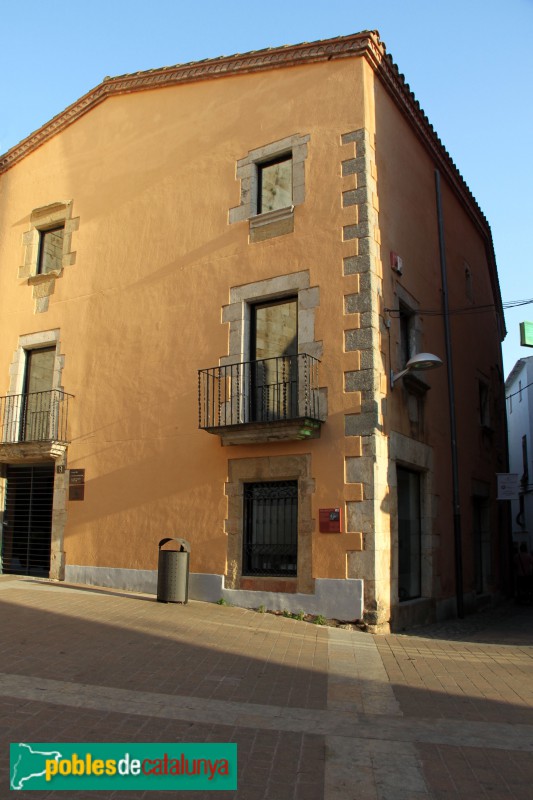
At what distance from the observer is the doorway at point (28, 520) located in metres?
12.9

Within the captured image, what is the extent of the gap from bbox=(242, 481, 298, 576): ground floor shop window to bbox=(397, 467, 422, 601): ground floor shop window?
187 centimetres

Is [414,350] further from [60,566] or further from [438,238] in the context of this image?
[60,566]

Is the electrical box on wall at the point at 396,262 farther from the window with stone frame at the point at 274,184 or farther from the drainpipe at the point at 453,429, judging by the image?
the drainpipe at the point at 453,429

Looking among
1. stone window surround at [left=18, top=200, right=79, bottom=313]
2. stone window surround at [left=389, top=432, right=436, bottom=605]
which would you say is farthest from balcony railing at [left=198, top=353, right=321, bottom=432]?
stone window surround at [left=18, top=200, right=79, bottom=313]

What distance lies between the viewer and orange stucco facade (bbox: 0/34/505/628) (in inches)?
387

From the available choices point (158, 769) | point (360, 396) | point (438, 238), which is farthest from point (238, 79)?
point (158, 769)

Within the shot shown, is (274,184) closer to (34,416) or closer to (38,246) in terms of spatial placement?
(38,246)

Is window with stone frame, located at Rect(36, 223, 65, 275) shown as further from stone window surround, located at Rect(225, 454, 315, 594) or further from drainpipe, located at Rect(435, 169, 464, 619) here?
drainpipe, located at Rect(435, 169, 464, 619)

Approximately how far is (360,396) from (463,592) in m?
5.50

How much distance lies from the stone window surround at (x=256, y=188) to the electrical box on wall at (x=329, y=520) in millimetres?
4487

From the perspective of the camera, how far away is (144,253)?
41.2 ft

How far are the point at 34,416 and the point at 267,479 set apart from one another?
5.56 metres

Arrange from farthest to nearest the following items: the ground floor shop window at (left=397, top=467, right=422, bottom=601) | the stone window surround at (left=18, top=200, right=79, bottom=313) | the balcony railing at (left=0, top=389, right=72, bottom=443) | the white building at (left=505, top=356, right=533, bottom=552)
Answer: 1. the white building at (left=505, top=356, right=533, bottom=552)
2. the stone window surround at (left=18, top=200, right=79, bottom=313)
3. the balcony railing at (left=0, top=389, right=72, bottom=443)
4. the ground floor shop window at (left=397, top=467, right=422, bottom=601)

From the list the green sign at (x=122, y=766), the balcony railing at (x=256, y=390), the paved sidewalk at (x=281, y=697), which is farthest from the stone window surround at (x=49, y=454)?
the green sign at (x=122, y=766)
